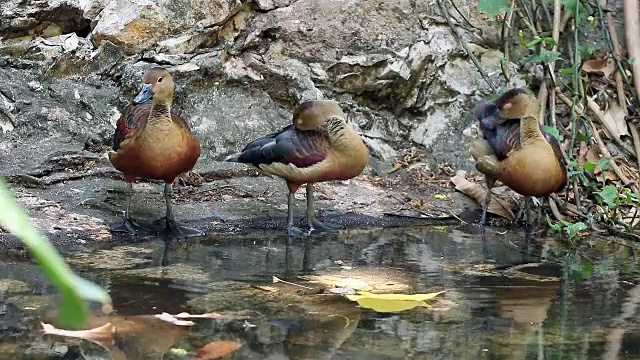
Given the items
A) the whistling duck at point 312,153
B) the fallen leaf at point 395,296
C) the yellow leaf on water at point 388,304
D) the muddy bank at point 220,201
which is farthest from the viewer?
the whistling duck at point 312,153

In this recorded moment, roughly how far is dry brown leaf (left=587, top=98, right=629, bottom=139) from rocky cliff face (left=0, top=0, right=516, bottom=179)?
1.04 meters

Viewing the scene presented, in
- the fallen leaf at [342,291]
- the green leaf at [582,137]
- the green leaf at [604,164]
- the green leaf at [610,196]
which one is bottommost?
the fallen leaf at [342,291]

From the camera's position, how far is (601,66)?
7234 millimetres

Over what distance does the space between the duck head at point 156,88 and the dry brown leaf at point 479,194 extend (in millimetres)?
2519

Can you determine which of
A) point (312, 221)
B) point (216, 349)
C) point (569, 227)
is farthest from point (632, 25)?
point (216, 349)

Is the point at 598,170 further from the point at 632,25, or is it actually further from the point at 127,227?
the point at 127,227

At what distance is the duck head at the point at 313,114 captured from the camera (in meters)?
5.61

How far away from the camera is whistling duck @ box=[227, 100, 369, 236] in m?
5.48

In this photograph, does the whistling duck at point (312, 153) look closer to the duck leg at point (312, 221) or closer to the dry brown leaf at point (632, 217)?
the duck leg at point (312, 221)

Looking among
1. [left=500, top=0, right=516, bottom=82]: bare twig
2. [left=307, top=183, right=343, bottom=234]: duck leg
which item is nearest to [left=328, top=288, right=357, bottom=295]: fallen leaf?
[left=307, top=183, right=343, bottom=234]: duck leg

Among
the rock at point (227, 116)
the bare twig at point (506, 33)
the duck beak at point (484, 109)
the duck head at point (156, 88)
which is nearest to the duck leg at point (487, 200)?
the duck beak at point (484, 109)

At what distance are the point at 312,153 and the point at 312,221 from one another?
1.59 feet

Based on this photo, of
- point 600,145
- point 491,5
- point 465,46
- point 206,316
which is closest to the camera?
point 206,316

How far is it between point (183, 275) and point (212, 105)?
3.16m
